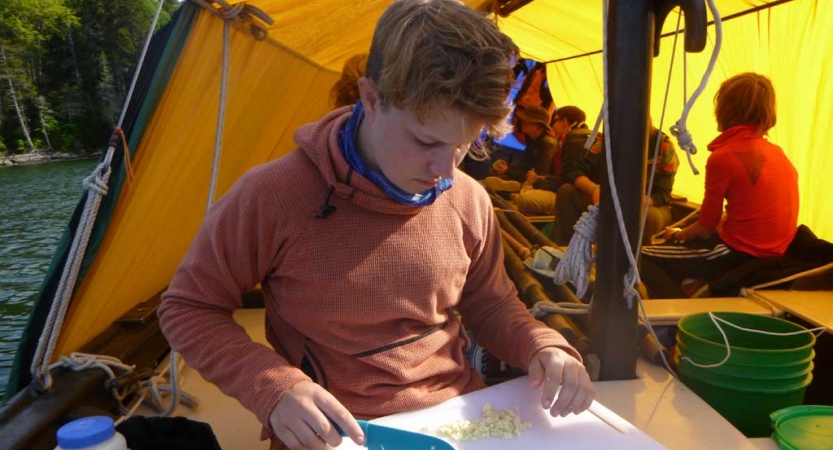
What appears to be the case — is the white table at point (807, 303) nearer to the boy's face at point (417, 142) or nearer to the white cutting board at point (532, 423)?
the white cutting board at point (532, 423)

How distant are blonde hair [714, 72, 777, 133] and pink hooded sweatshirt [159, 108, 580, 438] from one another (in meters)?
1.89

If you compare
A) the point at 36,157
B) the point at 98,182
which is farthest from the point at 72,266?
the point at 36,157

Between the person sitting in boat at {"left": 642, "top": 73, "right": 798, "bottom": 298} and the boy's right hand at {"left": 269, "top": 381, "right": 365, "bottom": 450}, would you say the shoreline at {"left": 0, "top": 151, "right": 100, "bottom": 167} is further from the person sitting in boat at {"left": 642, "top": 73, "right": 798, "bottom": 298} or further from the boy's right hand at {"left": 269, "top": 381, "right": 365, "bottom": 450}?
the boy's right hand at {"left": 269, "top": 381, "right": 365, "bottom": 450}

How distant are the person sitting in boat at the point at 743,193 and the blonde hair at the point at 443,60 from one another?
200 centimetres

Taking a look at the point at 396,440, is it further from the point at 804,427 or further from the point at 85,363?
the point at 85,363

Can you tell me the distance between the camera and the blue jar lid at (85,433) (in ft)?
3.05

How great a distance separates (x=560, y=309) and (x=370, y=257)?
857 millimetres

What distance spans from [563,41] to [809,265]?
9.58ft

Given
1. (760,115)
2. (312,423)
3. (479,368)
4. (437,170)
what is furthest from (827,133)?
(312,423)

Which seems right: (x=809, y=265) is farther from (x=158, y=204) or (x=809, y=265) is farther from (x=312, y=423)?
(x=158, y=204)

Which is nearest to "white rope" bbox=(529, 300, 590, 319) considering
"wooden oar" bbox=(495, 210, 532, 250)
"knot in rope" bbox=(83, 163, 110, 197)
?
"wooden oar" bbox=(495, 210, 532, 250)

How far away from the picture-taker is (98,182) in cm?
152

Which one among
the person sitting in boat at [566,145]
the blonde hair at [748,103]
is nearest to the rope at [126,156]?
the blonde hair at [748,103]

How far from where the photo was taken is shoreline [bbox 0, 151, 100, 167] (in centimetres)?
2330
